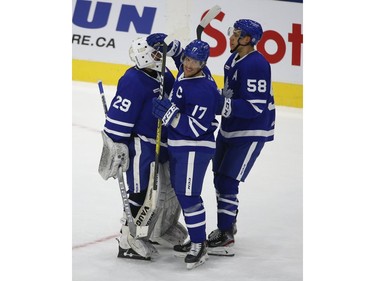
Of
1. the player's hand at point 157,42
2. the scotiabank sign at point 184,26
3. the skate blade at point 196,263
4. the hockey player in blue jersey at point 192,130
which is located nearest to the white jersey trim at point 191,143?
the hockey player in blue jersey at point 192,130

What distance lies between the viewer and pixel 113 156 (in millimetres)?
3816

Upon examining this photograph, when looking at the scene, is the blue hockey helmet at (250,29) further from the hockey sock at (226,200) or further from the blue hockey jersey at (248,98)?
the hockey sock at (226,200)

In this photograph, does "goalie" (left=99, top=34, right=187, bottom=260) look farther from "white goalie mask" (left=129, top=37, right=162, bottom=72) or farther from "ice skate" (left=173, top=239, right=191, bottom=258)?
"ice skate" (left=173, top=239, right=191, bottom=258)

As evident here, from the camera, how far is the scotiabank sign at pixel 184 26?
5969mm

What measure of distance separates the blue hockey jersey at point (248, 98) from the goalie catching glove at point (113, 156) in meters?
Result: 0.47

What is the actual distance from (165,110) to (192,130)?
13cm

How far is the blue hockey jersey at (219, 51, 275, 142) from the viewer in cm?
386

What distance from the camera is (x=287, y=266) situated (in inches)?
154

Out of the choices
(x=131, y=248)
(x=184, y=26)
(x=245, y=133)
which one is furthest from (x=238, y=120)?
(x=184, y=26)

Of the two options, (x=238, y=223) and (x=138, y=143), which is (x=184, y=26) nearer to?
(x=238, y=223)

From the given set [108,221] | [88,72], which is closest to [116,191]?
[108,221]

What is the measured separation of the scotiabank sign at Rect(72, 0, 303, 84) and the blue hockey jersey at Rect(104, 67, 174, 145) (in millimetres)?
1849

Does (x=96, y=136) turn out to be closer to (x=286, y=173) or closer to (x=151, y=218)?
(x=286, y=173)

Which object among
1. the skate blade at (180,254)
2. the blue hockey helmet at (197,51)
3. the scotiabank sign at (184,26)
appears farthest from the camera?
the scotiabank sign at (184,26)
